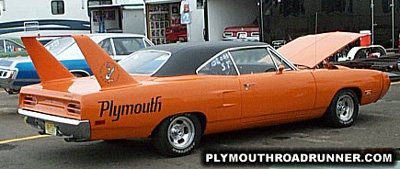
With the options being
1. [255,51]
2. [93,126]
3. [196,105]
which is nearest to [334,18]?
[255,51]

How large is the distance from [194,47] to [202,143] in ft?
3.98

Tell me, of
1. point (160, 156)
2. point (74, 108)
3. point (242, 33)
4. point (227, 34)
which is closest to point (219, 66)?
point (160, 156)

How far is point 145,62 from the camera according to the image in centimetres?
760

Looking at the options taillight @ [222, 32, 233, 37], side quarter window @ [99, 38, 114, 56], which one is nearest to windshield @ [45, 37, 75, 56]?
side quarter window @ [99, 38, 114, 56]

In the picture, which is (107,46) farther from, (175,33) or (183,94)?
(175,33)

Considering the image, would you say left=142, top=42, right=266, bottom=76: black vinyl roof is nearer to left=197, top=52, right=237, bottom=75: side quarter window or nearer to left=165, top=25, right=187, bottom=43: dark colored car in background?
left=197, top=52, right=237, bottom=75: side quarter window

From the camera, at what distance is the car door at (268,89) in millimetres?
7438

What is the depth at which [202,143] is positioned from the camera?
7.75 m

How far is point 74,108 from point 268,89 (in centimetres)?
244

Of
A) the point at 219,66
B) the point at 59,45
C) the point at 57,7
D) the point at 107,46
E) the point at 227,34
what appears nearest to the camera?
the point at 219,66

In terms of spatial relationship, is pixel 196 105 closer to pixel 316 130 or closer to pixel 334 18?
pixel 316 130

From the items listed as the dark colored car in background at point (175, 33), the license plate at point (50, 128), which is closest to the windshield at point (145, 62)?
the license plate at point (50, 128)

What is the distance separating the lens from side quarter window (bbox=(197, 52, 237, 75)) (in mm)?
7371

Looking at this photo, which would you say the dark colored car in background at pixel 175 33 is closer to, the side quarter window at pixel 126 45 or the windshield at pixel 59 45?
the side quarter window at pixel 126 45
